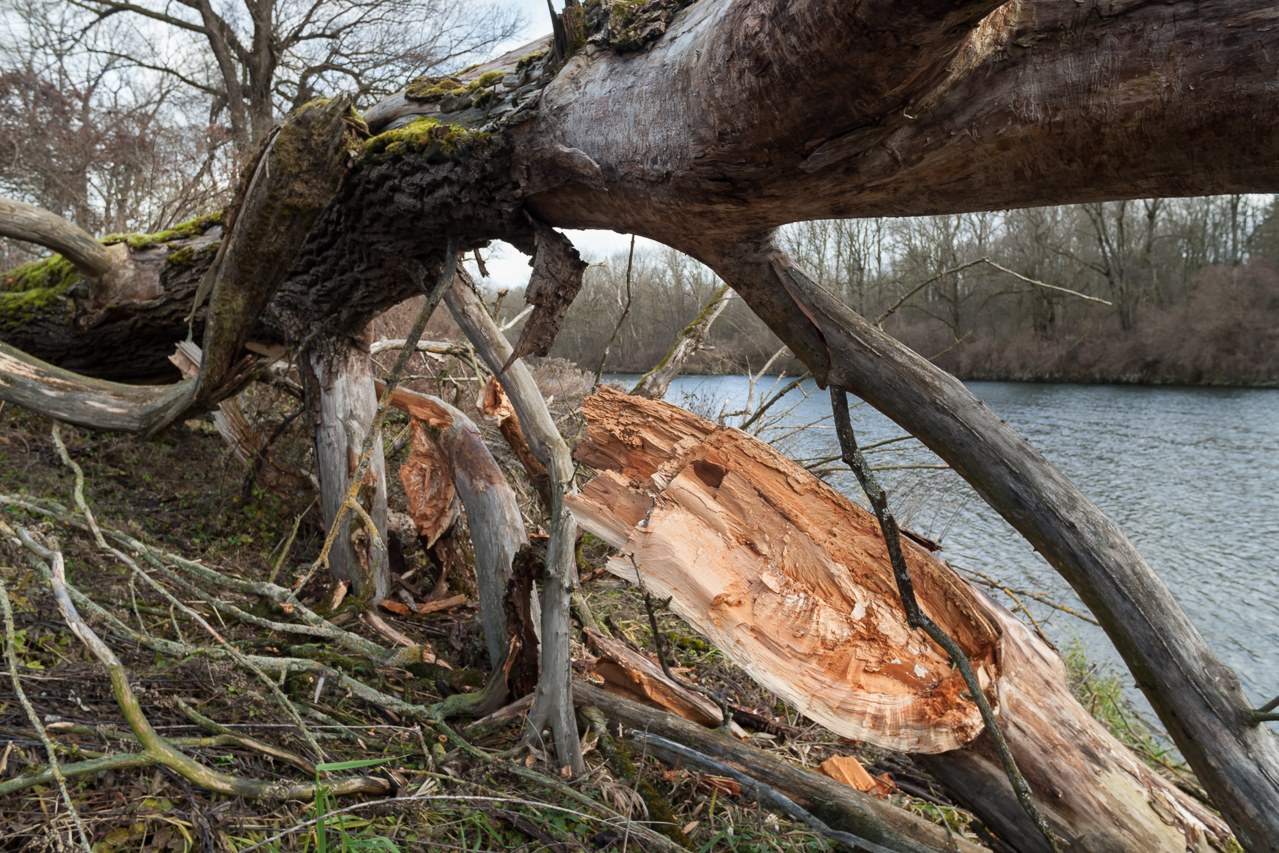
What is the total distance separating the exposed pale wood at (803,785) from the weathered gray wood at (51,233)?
10.9 feet

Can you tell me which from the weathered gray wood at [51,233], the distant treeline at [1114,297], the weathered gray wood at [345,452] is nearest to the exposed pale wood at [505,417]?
the weathered gray wood at [345,452]

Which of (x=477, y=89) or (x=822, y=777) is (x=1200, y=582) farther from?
(x=477, y=89)

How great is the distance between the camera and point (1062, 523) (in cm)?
148

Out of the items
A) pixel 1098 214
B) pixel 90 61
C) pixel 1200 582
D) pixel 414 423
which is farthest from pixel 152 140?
pixel 1098 214

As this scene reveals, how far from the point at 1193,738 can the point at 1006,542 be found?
689cm

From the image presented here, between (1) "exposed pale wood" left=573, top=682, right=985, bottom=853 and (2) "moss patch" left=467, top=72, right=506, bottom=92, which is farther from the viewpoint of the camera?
(2) "moss patch" left=467, top=72, right=506, bottom=92

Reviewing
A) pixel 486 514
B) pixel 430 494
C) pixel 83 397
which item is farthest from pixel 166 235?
pixel 486 514

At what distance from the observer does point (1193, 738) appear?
1.37 metres

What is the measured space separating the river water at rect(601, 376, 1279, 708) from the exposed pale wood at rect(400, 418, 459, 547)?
2.09 meters

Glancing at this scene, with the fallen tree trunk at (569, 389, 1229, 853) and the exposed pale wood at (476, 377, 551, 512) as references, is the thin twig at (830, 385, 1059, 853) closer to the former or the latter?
the fallen tree trunk at (569, 389, 1229, 853)

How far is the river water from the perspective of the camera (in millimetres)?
5969

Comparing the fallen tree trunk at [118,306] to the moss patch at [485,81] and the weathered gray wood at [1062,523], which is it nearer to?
the moss patch at [485,81]

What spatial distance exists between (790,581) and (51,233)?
393 cm

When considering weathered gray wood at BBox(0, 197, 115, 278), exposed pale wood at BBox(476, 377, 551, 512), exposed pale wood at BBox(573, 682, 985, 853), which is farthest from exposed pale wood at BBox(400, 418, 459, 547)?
weathered gray wood at BBox(0, 197, 115, 278)
